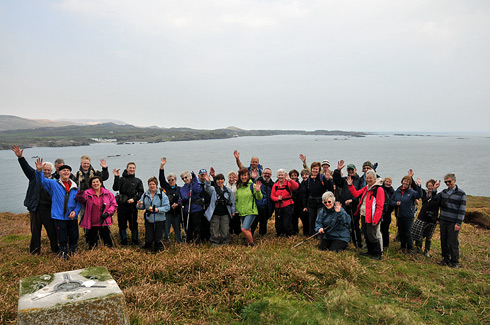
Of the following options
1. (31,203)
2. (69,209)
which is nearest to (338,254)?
(69,209)

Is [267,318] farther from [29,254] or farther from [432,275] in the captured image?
[29,254]

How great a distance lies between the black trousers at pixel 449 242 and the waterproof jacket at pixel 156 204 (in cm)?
758

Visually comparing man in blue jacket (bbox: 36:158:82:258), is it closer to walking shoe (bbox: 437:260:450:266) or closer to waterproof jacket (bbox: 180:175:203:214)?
waterproof jacket (bbox: 180:175:203:214)

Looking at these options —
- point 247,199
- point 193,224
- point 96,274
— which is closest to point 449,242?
point 247,199

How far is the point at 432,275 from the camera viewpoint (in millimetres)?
6977

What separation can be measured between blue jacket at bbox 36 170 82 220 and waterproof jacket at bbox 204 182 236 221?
11.4 ft

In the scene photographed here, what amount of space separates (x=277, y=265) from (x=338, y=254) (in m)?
1.97

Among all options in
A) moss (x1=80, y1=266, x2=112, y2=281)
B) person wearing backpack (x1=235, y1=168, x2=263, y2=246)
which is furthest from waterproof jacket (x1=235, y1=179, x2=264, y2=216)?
moss (x1=80, y1=266, x2=112, y2=281)

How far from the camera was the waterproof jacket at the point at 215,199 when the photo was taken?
335 inches

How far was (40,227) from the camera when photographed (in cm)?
768

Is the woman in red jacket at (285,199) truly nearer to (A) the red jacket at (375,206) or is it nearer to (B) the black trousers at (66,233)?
(A) the red jacket at (375,206)

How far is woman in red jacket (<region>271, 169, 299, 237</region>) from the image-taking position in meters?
9.07

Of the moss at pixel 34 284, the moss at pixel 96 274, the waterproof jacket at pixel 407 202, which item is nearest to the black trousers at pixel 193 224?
the moss at pixel 96 274

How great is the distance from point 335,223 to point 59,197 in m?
7.40
